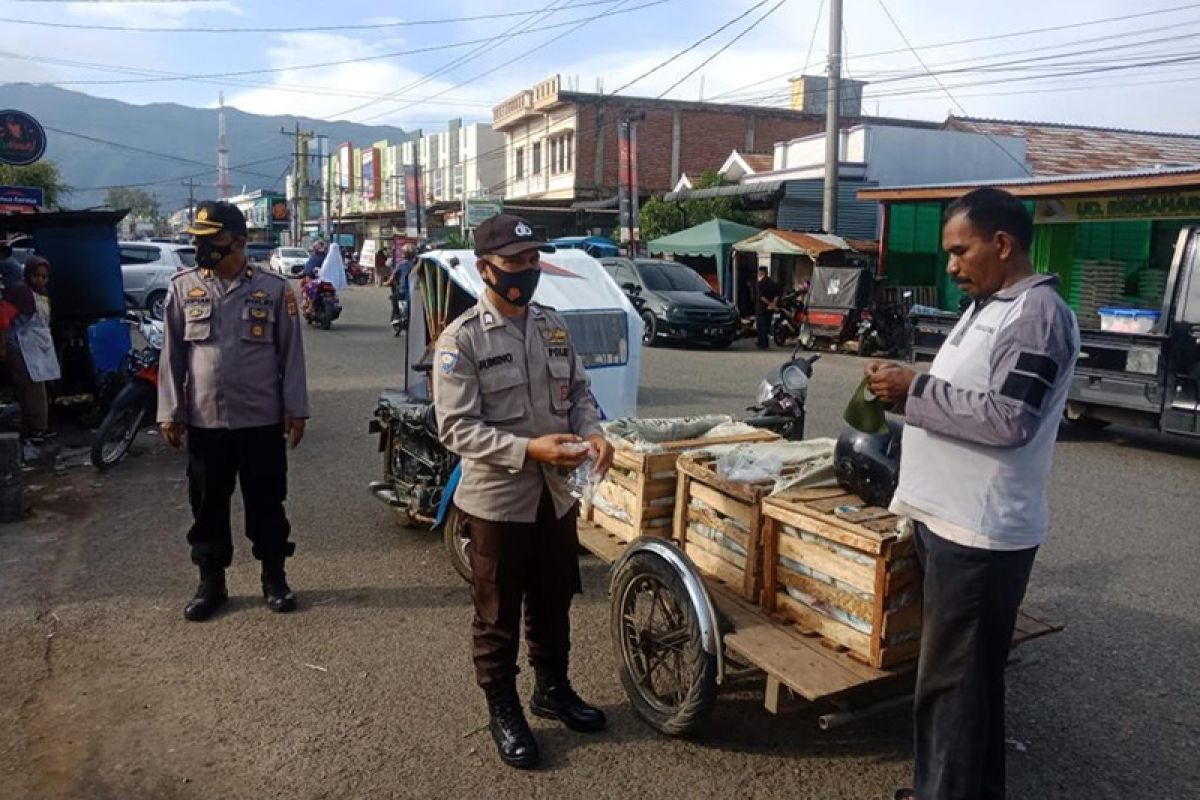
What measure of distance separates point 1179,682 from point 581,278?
4.22 metres

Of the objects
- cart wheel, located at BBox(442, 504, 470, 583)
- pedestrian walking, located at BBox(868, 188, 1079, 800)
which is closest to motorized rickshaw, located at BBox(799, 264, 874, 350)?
cart wheel, located at BBox(442, 504, 470, 583)

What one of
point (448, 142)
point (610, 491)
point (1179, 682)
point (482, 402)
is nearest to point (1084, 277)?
point (1179, 682)

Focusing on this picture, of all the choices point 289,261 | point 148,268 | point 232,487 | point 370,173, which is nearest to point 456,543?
point 232,487

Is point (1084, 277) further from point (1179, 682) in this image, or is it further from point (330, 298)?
point (330, 298)

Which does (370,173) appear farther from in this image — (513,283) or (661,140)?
(513,283)

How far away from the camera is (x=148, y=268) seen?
23625 mm

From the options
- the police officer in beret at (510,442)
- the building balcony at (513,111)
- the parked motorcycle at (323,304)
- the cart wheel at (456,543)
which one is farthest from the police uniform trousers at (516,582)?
the building balcony at (513,111)

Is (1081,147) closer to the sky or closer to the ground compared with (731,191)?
closer to the sky

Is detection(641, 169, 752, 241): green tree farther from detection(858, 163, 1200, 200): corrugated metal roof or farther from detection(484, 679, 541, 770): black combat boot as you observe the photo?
detection(484, 679, 541, 770): black combat boot

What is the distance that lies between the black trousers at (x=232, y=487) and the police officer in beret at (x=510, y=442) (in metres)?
1.77

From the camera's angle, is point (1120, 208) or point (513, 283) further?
point (1120, 208)

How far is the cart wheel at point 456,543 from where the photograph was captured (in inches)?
193

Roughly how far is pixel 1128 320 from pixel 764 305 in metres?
9.86

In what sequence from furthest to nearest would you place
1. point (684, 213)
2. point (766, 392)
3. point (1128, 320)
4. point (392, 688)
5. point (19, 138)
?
point (684, 213) → point (19, 138) → point (1128, 320) → point (766, 392) → point (392, 688)
